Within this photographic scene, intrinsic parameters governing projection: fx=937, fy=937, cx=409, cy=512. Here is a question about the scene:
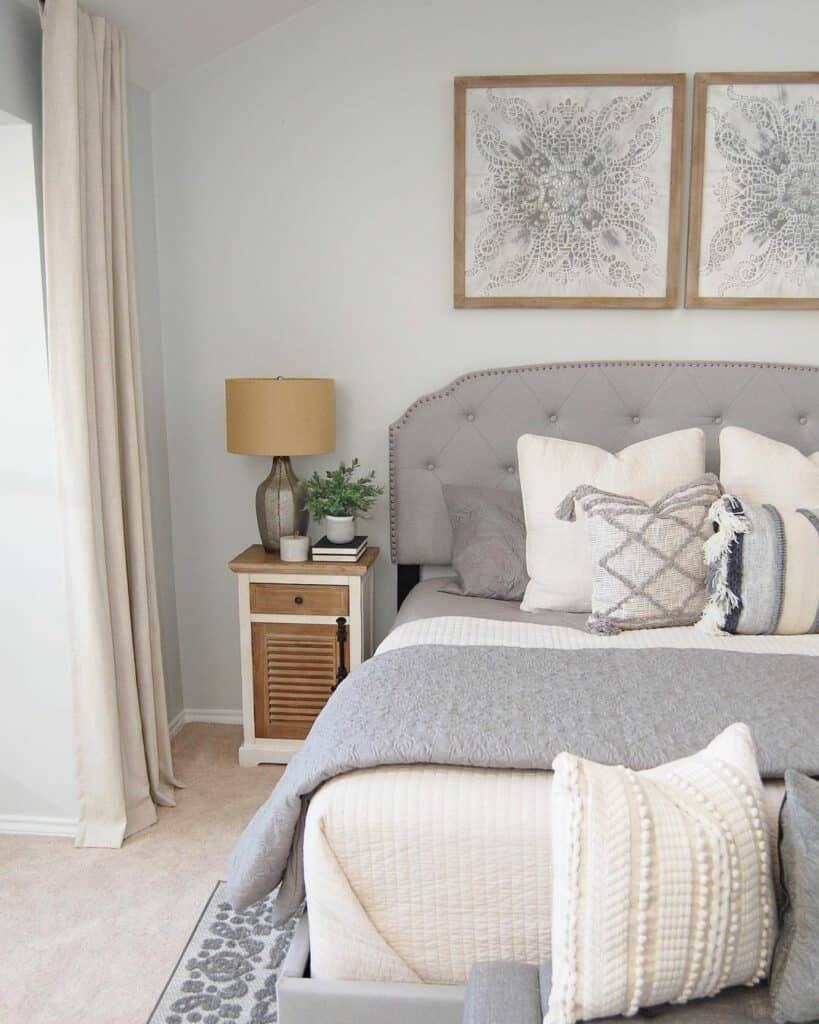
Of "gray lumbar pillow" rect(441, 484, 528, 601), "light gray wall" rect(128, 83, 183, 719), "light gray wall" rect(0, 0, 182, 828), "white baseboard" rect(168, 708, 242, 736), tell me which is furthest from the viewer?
"white baseboard" rect(168, 708, 242, 736)

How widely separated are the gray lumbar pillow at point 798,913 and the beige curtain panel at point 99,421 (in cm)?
183

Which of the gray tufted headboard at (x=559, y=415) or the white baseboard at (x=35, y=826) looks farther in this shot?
the gray tufted headboard at (x=559, y=415)

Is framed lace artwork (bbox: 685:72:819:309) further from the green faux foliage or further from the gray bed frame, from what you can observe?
the green faux foliage

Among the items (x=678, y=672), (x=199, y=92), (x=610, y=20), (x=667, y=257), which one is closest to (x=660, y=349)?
(x=667, y=257)

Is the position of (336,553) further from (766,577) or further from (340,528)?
(766,577)

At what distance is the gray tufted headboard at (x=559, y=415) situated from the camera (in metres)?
3.03

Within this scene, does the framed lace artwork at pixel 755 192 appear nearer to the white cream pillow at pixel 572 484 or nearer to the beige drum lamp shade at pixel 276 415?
the white cream pillow at pixel 572 484

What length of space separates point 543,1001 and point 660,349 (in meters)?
2.26

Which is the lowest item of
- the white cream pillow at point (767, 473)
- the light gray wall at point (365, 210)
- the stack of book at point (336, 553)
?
the stack of book at point (336, 553)

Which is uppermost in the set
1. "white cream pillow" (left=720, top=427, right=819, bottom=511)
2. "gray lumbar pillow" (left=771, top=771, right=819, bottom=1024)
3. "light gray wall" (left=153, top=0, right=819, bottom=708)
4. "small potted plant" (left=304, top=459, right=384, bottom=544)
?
"light gray wall" (left=153, top=0, right=819, bottom=708)

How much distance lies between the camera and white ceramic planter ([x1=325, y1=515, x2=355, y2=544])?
306cm

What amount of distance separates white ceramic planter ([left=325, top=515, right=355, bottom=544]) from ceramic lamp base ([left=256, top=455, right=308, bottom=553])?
0.12 metres

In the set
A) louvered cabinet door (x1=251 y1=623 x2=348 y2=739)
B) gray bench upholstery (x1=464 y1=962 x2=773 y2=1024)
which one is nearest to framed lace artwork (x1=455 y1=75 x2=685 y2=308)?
louvered cabinet door (x1=251 y1=623 x2=348 y2=739)

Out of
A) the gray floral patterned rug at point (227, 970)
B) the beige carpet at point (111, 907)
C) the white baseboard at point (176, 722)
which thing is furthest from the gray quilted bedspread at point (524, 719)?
the white baseboard at point (176, 722)
